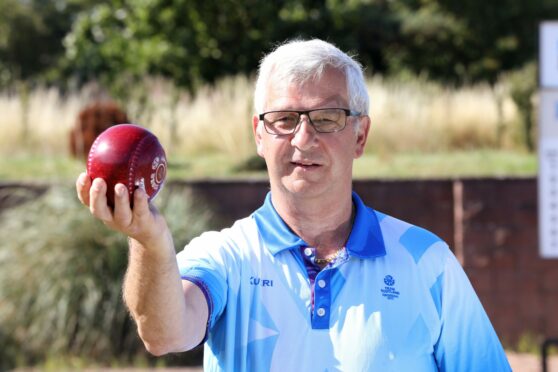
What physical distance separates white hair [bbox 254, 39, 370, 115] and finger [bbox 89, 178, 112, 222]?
2.29 feet

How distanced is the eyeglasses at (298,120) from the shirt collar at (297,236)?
24 centimetres

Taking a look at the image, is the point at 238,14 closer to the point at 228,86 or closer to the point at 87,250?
the point at 228,86

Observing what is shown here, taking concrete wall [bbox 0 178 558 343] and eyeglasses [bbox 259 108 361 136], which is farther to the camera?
concrete wall [bbox 0 178 558 343]

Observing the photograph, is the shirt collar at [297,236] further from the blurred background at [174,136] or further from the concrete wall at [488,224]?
the concrete wall at [488,224]

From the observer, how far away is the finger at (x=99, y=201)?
2309mm

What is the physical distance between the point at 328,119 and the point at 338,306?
0.51 meters

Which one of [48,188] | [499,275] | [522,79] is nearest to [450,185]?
[499,275]

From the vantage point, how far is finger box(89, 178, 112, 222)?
231cm

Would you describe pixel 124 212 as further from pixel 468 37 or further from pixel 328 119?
pixel 468 37

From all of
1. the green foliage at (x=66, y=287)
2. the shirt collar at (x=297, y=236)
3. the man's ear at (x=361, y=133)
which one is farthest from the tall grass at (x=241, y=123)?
the shirt collar at (x=297, y=236)

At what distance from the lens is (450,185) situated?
8.70 meters

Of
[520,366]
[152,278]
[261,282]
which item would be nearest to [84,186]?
[152,278]

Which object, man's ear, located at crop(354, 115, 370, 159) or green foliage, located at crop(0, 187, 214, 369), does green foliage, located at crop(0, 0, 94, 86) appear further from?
man's ear, located at crop(354, 115, 370, 159)

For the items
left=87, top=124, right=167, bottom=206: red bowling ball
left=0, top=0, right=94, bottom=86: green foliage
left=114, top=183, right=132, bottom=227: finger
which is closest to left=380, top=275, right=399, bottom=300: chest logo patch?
left=87, top=124, right=167, bottom=206: red bowling ball
